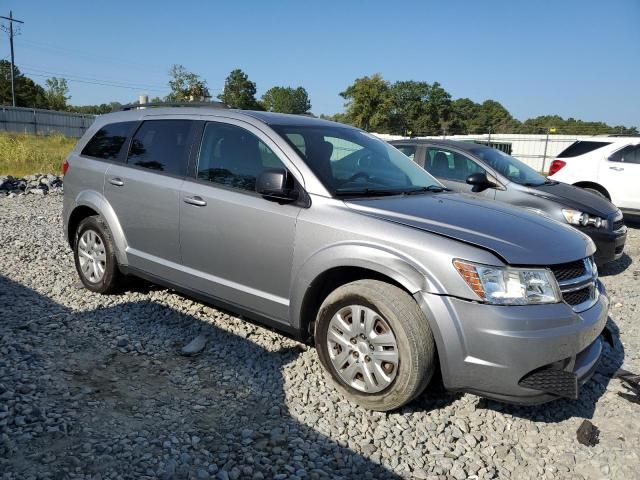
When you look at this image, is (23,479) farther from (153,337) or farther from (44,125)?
(44,125)

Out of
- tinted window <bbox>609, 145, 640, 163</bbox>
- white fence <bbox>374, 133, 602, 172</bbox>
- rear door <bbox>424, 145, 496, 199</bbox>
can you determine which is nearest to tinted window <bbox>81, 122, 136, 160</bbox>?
rear door <bbox>424, 145, 496, 199</bbox>

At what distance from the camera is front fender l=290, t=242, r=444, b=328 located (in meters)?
2.94

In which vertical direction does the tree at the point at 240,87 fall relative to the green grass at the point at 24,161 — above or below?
above

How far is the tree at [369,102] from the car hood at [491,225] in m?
47.9

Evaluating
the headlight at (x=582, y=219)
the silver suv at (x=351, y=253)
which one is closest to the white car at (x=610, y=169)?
the headlight at (x=582, y=219)

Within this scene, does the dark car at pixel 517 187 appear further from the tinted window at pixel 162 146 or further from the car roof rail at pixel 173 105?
the tinted window at pixel 162 146

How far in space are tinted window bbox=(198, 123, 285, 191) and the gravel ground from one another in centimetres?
133

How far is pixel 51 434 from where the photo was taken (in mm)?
2809

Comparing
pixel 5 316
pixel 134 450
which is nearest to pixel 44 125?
pixel 5 316

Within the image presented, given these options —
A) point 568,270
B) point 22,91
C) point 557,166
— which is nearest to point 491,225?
point 568,270

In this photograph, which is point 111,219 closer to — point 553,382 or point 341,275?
point 341,275

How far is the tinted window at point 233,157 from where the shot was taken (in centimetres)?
382

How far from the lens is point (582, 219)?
6.68 m

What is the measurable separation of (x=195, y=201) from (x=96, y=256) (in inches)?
65.7
